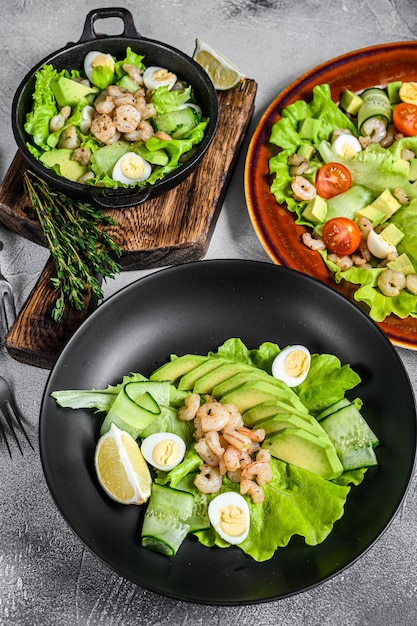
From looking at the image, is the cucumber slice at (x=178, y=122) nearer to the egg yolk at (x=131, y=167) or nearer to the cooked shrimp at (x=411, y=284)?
the egg yolk at (x=131, y=167)

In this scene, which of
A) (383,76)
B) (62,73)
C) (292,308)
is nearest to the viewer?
(292,308)

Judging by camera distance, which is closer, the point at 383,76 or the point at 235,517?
the point at 235,517

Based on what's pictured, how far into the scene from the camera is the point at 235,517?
8.42 feet

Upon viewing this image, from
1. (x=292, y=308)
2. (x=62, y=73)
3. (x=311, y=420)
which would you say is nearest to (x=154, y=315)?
(x=292, y=308)

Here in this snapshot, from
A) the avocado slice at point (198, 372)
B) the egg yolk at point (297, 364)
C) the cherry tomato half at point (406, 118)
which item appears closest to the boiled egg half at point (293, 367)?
the egg yolk at point (297, 364)

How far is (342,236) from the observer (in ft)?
10.5

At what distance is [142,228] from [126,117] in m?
0.47

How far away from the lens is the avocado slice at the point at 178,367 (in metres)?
2.84

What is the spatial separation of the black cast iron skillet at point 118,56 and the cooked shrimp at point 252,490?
47.8 inches

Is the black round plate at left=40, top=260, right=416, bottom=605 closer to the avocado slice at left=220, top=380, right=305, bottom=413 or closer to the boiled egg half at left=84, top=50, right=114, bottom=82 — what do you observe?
the avocado slice at left=220, top=380, right=305, bottom=413

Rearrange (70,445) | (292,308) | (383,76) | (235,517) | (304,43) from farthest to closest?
(304,43) < (383,76) < (292,308) < (70,445) < (235,517)

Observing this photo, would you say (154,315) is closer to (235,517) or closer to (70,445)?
(70,445)

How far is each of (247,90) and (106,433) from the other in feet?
6.08

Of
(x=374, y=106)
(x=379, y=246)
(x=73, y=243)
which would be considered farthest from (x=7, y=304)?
(x=374, y=106)
